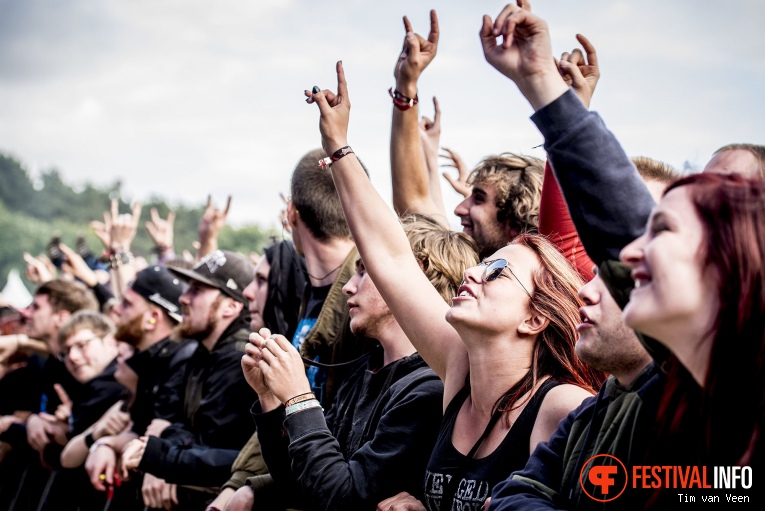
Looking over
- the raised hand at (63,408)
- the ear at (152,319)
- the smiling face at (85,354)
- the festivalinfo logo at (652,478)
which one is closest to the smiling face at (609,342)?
the festivalinfo logo at (652,478)

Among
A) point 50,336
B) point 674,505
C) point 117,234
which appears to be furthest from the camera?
point 117,234

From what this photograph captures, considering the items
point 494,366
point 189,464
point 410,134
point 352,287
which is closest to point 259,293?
point 189,464

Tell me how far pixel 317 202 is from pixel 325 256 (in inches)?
11.7

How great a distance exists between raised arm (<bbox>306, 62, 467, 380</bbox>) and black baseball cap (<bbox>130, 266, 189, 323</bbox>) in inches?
147

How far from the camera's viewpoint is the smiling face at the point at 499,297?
9.18 feet

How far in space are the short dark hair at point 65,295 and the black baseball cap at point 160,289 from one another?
1963 mm

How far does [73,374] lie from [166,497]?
250 cm

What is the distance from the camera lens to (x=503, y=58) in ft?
7.47

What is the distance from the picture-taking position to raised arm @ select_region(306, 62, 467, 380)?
Answer: 10.1 ft

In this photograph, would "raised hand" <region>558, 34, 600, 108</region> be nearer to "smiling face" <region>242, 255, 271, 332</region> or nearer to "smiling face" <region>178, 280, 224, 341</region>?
"smiling face" <region>242, 255, 271, 332</region>

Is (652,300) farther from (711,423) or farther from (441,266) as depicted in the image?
(441,266)

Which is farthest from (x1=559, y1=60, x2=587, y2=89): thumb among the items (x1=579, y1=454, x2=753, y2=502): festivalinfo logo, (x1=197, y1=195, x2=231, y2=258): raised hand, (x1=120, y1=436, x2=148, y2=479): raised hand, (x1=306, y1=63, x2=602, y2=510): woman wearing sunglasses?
(x1=197, y1=195, x2=231, y2=258): raised hand

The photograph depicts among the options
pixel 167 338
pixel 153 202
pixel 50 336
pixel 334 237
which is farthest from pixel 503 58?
pixel 153 202

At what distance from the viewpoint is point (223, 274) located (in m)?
5.74
